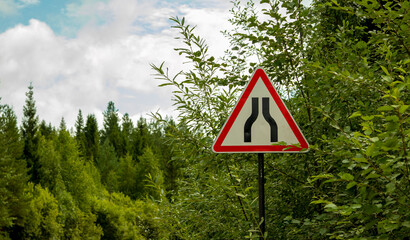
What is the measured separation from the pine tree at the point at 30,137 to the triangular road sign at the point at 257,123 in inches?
1167

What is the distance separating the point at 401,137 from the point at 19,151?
31310mm

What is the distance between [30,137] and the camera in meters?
32.0

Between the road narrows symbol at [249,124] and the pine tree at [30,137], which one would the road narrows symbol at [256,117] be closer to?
the road narrows symbol at [249,124]

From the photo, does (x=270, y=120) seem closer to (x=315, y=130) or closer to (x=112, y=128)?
(x=315, y=130)

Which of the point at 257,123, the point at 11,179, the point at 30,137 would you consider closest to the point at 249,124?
the point at 257,123

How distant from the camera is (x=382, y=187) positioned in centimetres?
237

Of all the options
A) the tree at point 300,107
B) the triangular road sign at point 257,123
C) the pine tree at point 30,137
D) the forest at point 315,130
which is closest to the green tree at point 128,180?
the pine tree at point 30,137

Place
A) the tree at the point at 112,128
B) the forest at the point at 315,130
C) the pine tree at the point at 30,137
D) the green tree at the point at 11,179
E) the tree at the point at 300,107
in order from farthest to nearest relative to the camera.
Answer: the tree at the point at 112,128
the pine tree at the point at 30,137
the green tree at the point at 11,179
the tree at the point at 300,107
the forest at the point at 315,130

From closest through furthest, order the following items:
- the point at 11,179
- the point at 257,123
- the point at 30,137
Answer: the point at 257,123
the point at 11,179
the point at 30,137

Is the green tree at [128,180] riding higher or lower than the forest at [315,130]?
lower

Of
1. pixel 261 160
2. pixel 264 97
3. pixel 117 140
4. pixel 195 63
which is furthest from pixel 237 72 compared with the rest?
pixel 117 140

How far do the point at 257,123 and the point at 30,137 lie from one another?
31.6 metres

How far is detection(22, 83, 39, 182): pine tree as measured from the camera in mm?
30953

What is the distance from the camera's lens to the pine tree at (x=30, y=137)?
30953 mm
